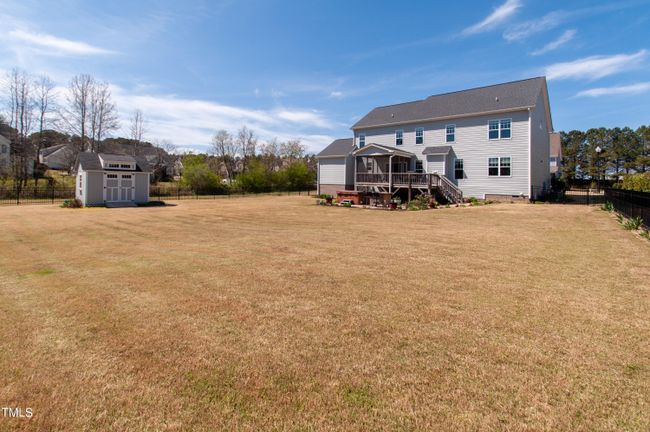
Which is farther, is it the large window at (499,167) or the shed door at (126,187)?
the shed door at (126,187)

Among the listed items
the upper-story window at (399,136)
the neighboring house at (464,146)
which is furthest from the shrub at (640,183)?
the upper-story window at (399,136)

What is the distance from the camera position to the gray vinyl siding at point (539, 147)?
23.9 m

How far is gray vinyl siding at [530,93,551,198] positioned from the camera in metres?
23.9

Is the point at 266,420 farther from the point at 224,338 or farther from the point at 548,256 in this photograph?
the point at 548,256

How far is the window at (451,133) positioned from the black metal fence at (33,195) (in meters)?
34.4

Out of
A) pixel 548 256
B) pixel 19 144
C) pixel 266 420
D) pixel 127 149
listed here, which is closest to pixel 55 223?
pixel 266 420

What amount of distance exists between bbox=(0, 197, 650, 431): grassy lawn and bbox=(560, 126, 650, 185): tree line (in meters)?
61.4

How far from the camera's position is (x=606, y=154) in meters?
59.7

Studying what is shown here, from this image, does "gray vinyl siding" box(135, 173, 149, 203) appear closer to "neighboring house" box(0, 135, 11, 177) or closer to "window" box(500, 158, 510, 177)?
"neighboring house" box(0, 135, 11, 177)

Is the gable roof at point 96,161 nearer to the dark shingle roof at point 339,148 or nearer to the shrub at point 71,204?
the shrub at point 71,204

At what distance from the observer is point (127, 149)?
2016 inches

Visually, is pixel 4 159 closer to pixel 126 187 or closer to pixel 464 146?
pixel 126 187

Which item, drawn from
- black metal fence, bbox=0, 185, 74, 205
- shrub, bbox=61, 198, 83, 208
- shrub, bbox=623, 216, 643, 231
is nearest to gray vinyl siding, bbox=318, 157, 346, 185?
shrub, bbox=61, 198, 83, 208

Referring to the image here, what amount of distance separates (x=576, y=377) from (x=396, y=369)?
5.45 ft
